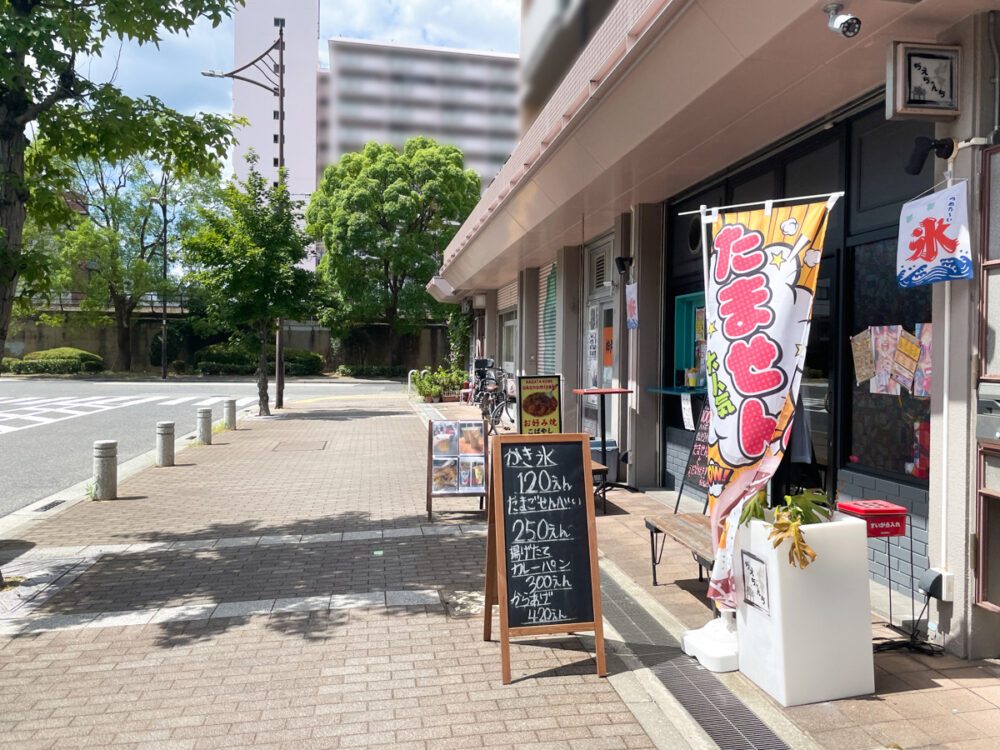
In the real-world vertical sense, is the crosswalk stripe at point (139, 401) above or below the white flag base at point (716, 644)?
above

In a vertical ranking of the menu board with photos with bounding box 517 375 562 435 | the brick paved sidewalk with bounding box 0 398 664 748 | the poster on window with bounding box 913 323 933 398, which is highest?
the poster on window with bounding box 913 323 933 398

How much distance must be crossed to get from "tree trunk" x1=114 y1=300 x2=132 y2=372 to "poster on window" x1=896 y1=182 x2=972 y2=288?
A: 146 ft

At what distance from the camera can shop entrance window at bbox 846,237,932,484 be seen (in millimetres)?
4953

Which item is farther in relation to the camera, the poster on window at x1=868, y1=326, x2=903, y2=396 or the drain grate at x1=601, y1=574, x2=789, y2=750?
the poster on window at x1=868, y1=326, x2=903, y2=396

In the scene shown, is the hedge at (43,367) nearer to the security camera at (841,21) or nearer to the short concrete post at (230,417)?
the short concrete post at (230,417)

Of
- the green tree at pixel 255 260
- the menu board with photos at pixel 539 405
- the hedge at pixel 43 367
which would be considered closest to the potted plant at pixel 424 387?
the green tree at pixel 255 260

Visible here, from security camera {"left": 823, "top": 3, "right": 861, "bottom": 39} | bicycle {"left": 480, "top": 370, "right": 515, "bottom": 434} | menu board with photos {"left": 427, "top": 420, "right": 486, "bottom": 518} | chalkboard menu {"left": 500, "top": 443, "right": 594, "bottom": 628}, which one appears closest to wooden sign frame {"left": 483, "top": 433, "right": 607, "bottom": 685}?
chalkboard menu {"left": 500, "top": 443, "right": 594, "bottom": 628}

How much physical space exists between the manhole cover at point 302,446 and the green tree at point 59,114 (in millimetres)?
7186

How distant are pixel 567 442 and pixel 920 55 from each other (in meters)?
2.77

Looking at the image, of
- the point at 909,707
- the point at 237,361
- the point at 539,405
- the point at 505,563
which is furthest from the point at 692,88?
the point at 237,361

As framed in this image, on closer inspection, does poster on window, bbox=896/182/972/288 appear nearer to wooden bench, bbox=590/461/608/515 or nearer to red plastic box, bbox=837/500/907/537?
red plastic box, bbox=837/500/907/537

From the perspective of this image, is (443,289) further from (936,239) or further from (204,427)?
(936,239)

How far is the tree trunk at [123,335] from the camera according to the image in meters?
42.3

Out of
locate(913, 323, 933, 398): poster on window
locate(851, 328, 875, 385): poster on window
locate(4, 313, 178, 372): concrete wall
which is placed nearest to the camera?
locate(913, 323, 933, 398): poster on window
